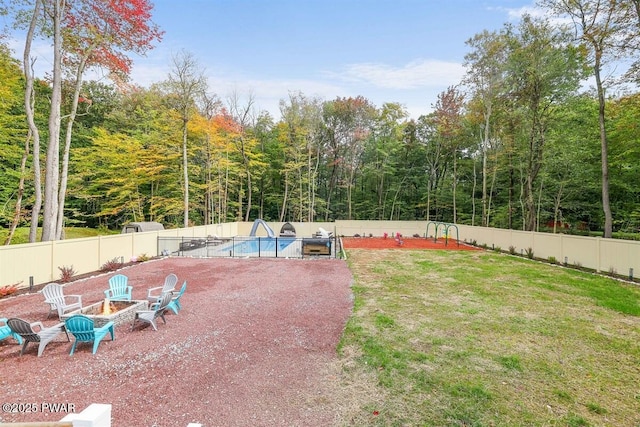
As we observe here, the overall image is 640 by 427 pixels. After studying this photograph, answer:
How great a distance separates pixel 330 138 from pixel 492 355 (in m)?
28.1

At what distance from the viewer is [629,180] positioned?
17078 millimetres

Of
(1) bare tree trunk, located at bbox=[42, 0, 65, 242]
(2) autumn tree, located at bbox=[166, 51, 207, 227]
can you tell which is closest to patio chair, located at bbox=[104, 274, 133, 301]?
(1) bare tree trunk, located at bbox=[42, 0, 65, 242]

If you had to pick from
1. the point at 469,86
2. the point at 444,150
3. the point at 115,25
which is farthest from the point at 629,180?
the point at 115,25

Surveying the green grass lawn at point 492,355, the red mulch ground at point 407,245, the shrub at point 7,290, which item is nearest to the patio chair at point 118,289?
the shrub at point 7,290

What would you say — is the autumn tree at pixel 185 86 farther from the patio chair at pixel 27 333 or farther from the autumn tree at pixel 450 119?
the autumn tree at pixel 450 119

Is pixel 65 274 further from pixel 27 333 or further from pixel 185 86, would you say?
pixel 185 86

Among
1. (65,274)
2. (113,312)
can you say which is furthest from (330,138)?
(113,312)

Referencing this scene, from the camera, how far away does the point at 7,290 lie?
7.21m

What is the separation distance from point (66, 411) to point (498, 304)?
25.6ft

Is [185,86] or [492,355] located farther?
[185,86]

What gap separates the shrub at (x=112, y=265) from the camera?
33.9 ft

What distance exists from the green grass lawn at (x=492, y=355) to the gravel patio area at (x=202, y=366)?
54 centimetres

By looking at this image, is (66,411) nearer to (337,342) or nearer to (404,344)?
(337,342)

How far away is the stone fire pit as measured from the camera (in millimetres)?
5148
